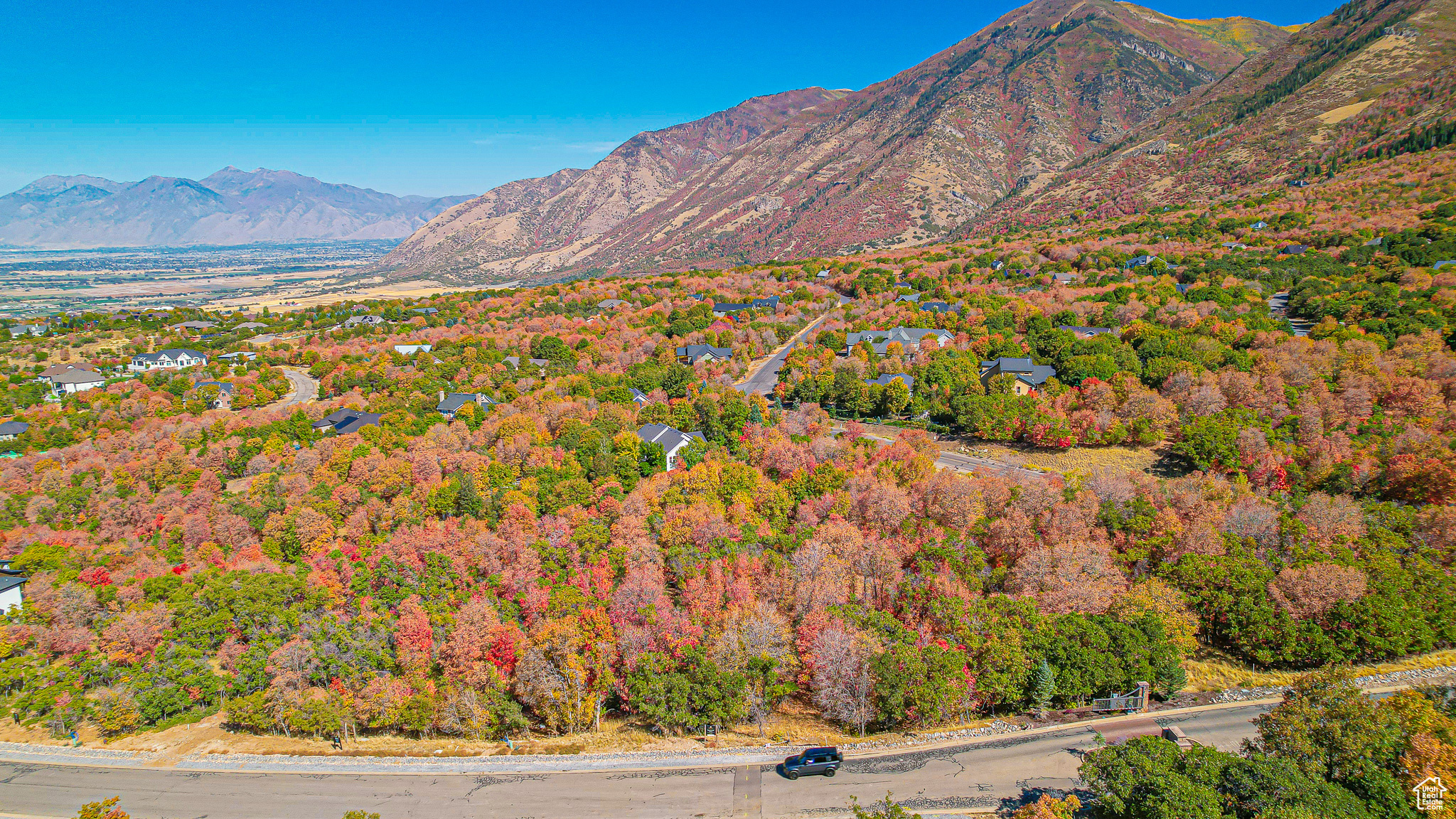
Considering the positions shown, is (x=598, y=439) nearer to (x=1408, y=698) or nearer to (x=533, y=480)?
(x=533, y=480)

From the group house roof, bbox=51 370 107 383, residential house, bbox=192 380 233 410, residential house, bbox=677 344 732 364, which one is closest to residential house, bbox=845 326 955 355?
residential house, bbox=677 344 732 364

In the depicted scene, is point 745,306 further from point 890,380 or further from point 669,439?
point 669,439

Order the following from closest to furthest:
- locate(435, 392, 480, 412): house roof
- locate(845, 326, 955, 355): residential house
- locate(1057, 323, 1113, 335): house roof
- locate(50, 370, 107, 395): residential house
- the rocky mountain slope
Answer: locate(435, 392, 480, 412): house roof, locate(1057, 323, 1113, 335): house roof, locate(845, 326, 955, 355): residential house, locate(50, 370, 107, 395): residential house, the rocky mountain slope

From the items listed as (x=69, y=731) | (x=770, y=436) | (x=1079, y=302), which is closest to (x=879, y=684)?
(x=770, y=436)

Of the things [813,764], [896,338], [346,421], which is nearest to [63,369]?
[346,421]

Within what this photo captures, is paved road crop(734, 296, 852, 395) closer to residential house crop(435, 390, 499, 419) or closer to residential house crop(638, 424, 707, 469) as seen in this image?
residential house crop(638, 424, 707, 469)

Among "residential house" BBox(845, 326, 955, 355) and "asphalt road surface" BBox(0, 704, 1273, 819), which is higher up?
"residential house" BBox(845, 326, 955, 355)

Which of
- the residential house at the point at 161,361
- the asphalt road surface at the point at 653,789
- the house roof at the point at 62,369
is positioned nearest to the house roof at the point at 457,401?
the asphalt road surface at the point at 653,789
